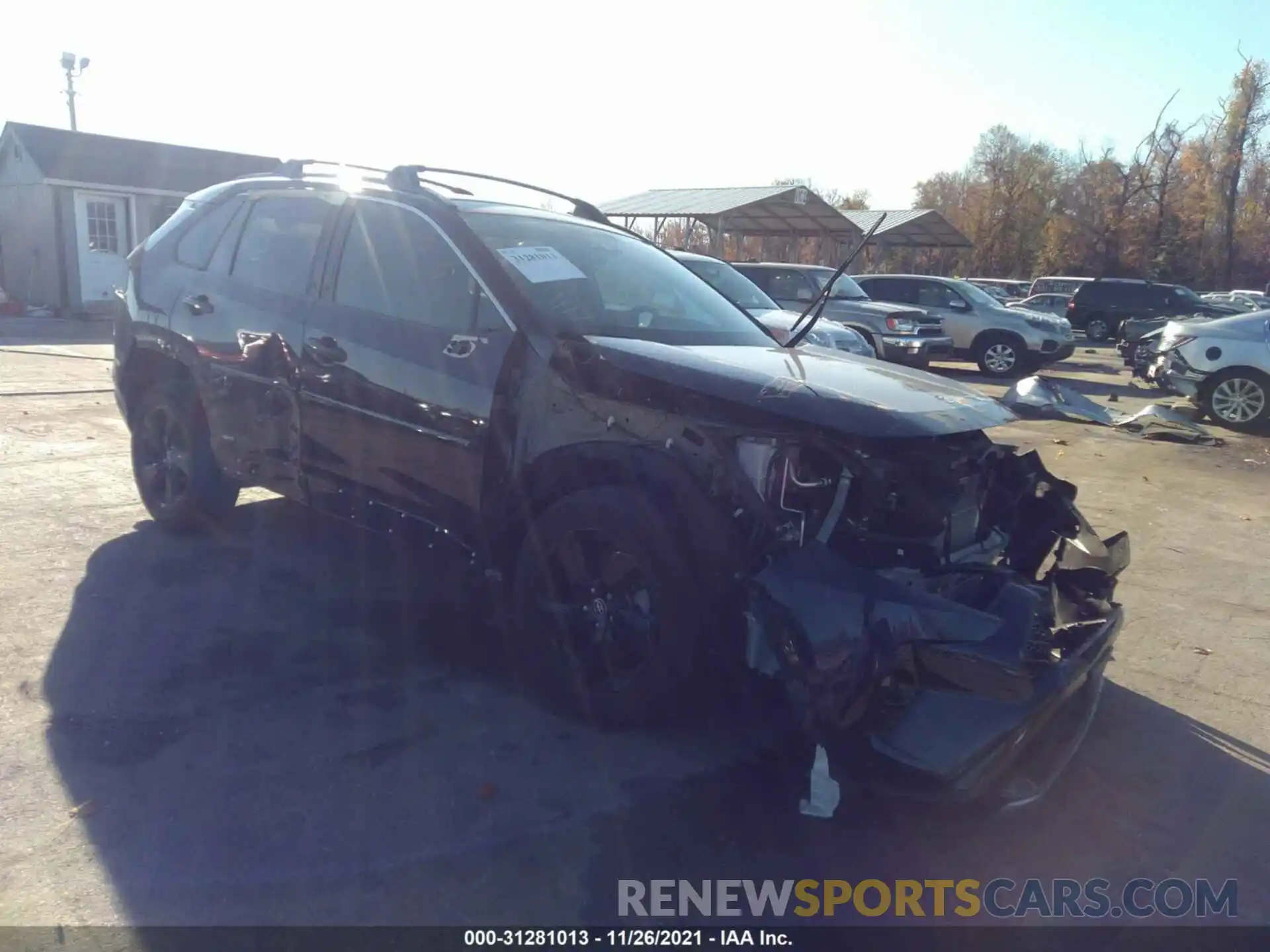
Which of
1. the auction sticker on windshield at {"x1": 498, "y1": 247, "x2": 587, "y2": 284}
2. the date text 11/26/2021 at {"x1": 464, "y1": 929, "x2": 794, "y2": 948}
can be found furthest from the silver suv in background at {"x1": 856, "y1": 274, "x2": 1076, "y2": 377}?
the date text 11/26/2021 at {"x1": 464, "y1": 929, "x2": 794, "y2": 948}

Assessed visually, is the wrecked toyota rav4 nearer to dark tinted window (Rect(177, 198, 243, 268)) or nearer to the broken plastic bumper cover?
the broken plastic bumper cover

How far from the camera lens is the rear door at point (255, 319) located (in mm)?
4938

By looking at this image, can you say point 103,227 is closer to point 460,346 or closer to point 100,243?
point 100,243

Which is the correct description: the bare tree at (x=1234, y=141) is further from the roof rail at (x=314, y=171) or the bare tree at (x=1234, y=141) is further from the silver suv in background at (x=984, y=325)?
the roof rail at (x=314, y=171)

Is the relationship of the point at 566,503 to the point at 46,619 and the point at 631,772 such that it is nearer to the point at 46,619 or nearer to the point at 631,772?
the point at 631,772

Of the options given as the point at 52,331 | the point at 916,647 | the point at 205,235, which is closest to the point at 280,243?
the point at 205,235

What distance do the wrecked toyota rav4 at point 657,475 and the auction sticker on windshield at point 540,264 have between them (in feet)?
0.05

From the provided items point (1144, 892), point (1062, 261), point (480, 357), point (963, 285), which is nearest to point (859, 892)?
point (1144, 892)

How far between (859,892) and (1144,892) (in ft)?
2.84

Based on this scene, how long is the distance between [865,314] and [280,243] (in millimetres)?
11847

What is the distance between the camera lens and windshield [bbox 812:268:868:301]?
16188 millimetres

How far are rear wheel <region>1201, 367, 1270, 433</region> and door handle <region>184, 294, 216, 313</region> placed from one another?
11.8 meters

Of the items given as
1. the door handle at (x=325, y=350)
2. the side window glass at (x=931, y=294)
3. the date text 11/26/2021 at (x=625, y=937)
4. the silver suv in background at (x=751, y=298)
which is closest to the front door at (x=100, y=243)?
the silver suv in background at (x=751, y=298)

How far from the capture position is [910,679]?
3.24 metres
